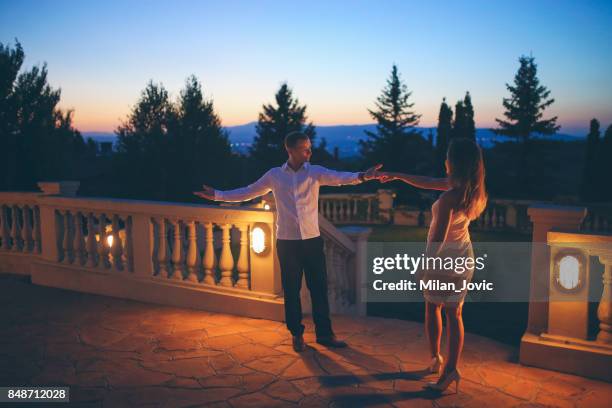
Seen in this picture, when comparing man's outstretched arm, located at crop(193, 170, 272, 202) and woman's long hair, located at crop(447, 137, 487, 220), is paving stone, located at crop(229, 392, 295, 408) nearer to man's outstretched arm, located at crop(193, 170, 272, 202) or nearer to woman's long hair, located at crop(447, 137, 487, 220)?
man's outstretched arm, located at crop(193, 170, 272, 202)

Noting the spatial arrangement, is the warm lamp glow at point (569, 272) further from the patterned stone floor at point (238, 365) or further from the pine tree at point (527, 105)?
the pine tree at point (527, 105)

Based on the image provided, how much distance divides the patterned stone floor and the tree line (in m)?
17.6

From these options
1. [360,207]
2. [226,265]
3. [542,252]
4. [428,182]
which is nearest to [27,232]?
[226,265]

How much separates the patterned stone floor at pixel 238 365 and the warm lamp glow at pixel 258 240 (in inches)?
29.6

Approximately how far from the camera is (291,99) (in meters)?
51.4

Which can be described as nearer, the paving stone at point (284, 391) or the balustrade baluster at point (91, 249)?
the paving stone at point (284, 391)

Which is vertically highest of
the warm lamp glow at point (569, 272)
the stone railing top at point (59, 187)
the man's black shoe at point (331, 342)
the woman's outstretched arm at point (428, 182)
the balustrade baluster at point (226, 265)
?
the woman's outstretched arm at point (428, 182)

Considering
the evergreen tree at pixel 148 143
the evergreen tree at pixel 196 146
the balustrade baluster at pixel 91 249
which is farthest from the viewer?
the evergreen tree at pixel 196 146

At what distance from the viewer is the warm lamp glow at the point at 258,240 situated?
5.11 metres

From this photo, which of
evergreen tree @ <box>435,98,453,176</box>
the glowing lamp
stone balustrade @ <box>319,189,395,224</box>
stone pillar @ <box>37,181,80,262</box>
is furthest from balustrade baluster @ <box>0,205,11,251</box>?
evergreen tree @ <box>435,98,453,176</box>

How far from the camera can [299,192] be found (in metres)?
4.16

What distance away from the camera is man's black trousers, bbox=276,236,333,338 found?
4242 millimetres

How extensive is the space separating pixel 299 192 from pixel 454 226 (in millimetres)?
1357

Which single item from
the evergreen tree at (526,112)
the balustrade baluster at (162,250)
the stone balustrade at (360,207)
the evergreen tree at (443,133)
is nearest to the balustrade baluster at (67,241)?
the balustrade baluster at (162,250)
